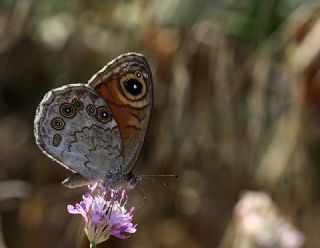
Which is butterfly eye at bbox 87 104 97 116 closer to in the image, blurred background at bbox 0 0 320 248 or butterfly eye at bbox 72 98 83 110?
butterfly eye at bbox 72 98 83 110

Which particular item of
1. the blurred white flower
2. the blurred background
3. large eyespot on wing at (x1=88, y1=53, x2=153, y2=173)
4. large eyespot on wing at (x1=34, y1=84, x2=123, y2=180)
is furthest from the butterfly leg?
the blurred background

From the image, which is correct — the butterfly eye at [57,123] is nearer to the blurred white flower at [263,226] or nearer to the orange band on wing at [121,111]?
the orange band on wing at [121,111]

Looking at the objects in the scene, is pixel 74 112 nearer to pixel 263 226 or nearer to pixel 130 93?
pixel 130 93

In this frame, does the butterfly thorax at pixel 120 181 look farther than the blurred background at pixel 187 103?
No

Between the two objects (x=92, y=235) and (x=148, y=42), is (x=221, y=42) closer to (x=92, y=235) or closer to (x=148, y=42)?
(x=148, y=42)

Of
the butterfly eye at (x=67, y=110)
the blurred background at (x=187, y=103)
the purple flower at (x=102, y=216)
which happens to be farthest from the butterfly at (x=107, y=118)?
the blurred background at (x=187, y=103)

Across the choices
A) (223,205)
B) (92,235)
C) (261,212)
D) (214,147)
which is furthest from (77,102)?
(223,205)
